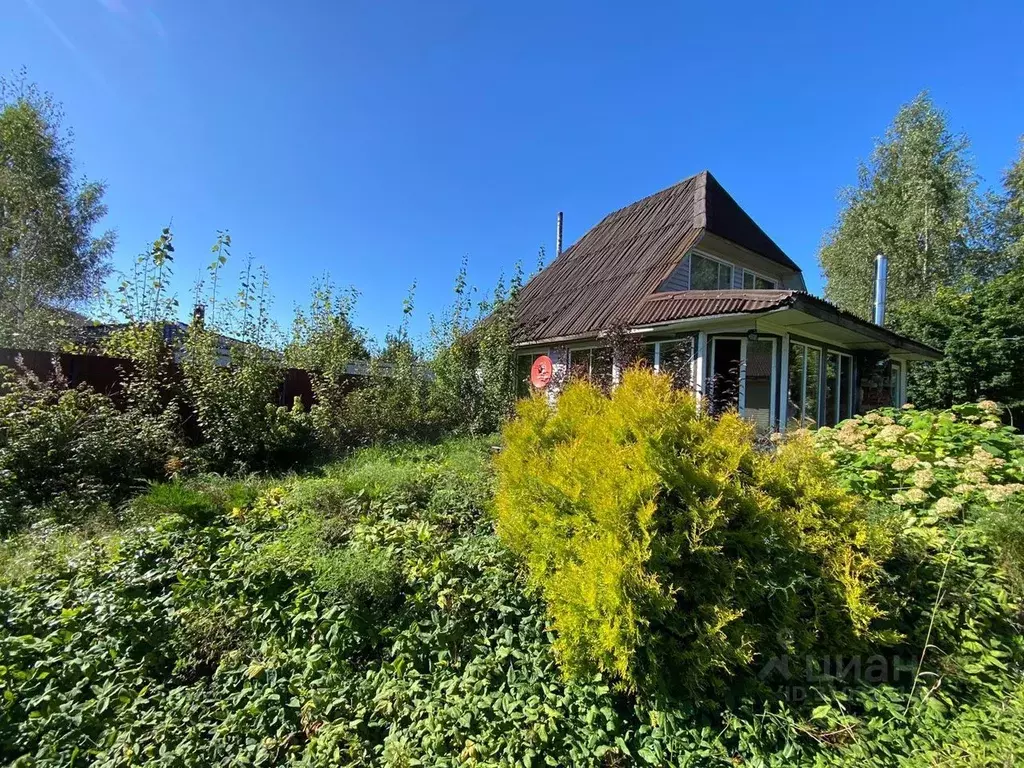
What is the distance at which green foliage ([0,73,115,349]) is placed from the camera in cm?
1221

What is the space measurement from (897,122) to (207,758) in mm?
26605

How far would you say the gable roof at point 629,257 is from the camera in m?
9.65

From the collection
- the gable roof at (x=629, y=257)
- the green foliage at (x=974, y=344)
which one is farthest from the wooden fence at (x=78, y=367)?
the green foliage at (x=974, y=344)

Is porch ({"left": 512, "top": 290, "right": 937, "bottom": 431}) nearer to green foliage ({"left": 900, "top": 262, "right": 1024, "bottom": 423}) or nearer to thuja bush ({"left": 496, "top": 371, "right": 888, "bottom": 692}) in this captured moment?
thuja bush ({"left": 496, "top": 371, "right": 888, "bottom": 692})

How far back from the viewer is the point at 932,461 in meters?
3.43

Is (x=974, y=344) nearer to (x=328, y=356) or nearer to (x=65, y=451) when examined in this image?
(x=328, y=356)

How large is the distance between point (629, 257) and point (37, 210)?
57.4 ft

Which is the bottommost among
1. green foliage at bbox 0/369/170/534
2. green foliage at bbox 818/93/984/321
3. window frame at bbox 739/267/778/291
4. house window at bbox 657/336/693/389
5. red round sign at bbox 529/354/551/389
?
green foliage at bbox 0/369/170/534

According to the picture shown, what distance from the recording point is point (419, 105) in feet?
27.3

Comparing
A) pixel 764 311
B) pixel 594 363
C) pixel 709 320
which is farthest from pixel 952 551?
pixel 594 363

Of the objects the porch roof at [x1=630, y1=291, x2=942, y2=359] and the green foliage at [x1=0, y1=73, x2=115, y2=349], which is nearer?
the porch roof at [x1=630, y1=291, x2=942, y2=359]

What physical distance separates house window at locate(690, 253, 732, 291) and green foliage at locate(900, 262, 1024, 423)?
28.5ft

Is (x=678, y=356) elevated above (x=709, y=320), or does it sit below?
below

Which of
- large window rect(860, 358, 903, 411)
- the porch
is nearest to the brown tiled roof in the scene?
the porch
